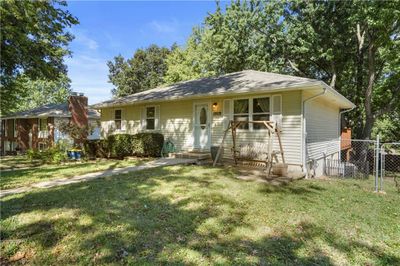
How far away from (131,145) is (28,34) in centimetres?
594

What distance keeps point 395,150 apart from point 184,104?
82.0ft

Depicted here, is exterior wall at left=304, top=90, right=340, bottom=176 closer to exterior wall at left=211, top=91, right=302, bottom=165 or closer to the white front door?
exterior wall at left=211, top=91, right=302, bottom=165

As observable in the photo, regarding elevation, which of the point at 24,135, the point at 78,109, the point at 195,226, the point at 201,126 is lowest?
the point at 195,226

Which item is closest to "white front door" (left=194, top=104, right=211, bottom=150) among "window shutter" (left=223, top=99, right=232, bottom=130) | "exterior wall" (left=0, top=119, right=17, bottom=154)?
"window shutter" (left=223, top=99, right=232, bottom=130)

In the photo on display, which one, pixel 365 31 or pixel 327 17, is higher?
pixel 327 17

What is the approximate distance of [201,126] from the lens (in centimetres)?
1148

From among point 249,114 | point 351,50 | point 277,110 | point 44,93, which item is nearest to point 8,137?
point 44,93

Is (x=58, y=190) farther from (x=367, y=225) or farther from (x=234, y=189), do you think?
(x=367, y=225)

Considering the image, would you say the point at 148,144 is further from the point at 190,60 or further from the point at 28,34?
the point at 190,60

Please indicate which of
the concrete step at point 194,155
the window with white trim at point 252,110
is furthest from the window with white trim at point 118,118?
the window with white trim at point 252,110

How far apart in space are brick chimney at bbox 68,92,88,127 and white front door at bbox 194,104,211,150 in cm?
842

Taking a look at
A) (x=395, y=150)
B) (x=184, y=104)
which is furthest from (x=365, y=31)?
(x=395, y=150)

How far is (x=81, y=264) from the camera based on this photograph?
3.42 m

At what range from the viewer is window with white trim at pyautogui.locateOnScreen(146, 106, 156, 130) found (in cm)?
1325
